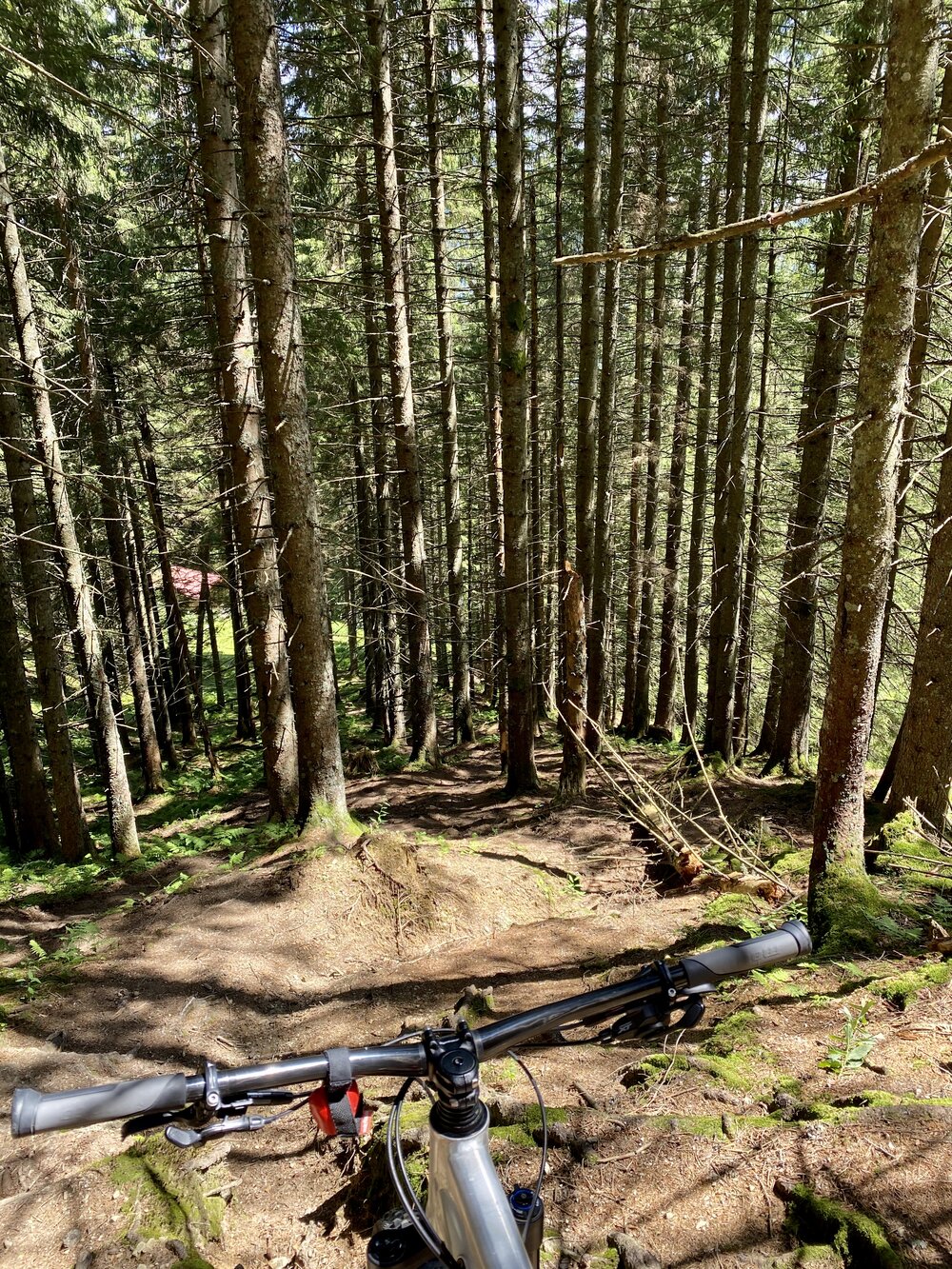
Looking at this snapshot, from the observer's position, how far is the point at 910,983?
14.5ft

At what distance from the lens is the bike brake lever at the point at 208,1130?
1.42 meters

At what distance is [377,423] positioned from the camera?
57.2ft

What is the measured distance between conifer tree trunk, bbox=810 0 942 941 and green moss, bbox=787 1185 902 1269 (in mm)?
2867

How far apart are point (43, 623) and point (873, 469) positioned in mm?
12274

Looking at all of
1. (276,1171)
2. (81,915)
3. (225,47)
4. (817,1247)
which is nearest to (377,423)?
(225,47)

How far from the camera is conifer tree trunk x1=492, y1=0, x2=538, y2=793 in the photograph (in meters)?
9.56

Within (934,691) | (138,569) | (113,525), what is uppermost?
(113,525)

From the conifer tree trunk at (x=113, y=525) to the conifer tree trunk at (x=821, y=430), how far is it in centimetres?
1146

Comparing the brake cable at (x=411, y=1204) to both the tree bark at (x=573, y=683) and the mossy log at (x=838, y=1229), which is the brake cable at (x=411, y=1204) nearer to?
the mossy log at (x=838, y=1229)

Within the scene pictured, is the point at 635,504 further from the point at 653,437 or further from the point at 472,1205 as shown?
the point at 472,1205

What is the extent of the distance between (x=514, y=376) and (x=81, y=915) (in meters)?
9.19

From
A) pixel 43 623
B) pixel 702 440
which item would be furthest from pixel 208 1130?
pixel 702 440

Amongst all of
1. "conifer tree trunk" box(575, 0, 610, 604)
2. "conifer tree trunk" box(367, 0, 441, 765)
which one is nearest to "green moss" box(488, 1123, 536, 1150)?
"conifer tree trunk" box(367, 0, 441, 765)

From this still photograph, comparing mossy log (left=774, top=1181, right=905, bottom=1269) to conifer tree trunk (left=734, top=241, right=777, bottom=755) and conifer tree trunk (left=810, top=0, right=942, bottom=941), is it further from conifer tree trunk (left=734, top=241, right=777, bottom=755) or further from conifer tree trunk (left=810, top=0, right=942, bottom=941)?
conifer tree trunk (left=734, top=241, right=777, bottom=755)
